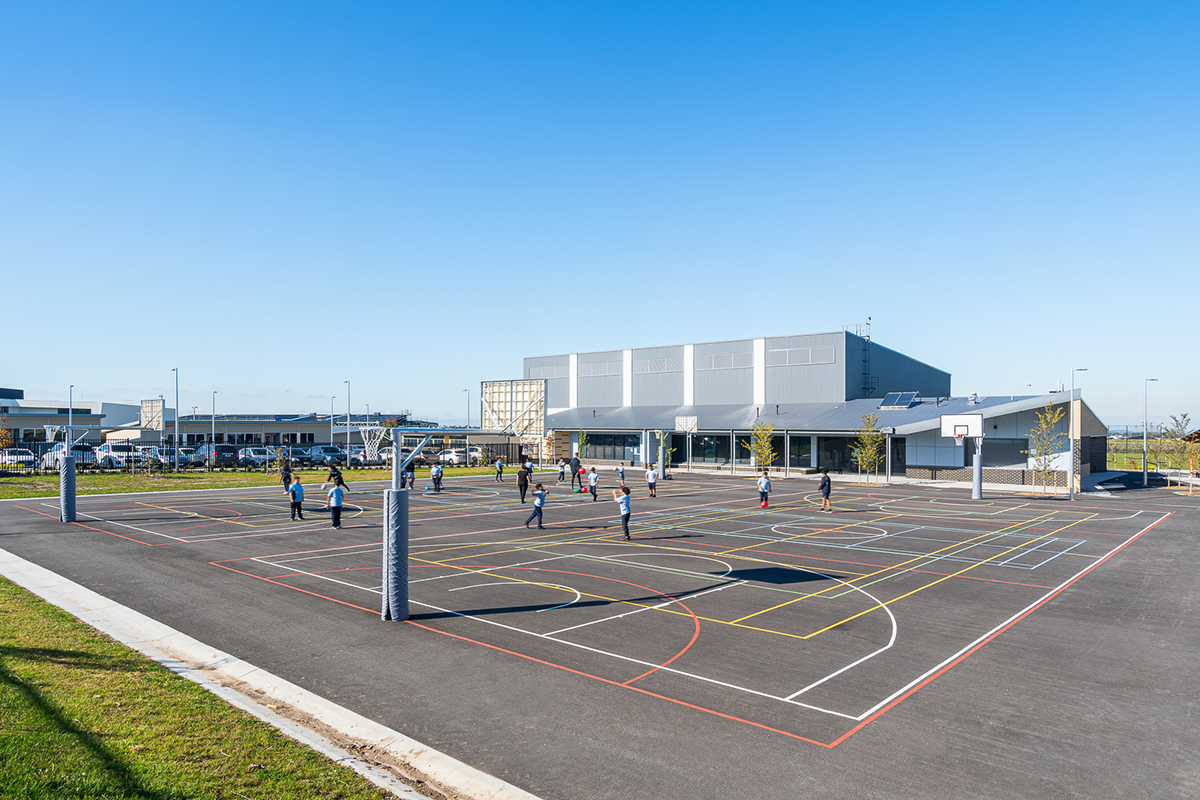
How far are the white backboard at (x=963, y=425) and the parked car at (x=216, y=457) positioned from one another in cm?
5466

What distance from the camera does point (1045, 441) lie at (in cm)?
4625

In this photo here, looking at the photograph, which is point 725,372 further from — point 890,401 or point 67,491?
point 67,491

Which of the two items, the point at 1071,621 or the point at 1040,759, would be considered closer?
the point at 1040,759

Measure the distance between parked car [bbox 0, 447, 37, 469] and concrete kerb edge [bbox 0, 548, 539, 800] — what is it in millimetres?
→ 46270

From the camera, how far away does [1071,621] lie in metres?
13.3

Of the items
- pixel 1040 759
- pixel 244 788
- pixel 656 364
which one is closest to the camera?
pixel 244 788

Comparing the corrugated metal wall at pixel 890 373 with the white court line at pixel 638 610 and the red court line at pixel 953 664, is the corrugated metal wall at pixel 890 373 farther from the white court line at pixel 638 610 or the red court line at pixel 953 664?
the white court line at pixel 638 610

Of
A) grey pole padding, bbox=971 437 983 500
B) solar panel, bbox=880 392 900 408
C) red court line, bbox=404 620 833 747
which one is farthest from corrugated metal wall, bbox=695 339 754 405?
red court line, bbox=404 620 833 747

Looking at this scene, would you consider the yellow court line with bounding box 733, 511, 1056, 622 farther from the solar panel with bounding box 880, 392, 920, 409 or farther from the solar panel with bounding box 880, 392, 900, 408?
the solar panel with bounding box 880, 392, 900, 408

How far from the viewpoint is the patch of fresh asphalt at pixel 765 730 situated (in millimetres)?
7133

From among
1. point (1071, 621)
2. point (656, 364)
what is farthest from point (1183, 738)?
point (656, 364)

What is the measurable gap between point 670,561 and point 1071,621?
350 inches

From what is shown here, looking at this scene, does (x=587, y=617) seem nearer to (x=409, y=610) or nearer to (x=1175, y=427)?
(x=409, y=610)

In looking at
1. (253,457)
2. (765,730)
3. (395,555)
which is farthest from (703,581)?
(253,457)
